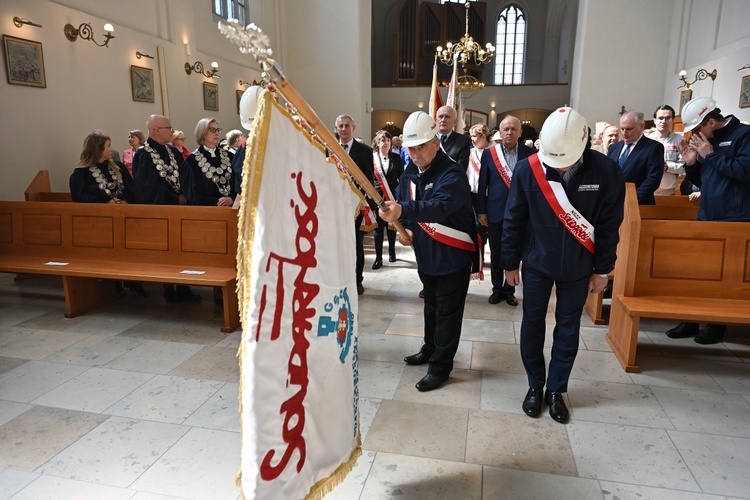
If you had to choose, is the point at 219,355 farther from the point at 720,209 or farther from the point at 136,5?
the point at 136,5

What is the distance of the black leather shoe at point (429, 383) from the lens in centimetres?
292

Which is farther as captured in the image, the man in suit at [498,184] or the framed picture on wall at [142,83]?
the framed picture on wall at [142,83]

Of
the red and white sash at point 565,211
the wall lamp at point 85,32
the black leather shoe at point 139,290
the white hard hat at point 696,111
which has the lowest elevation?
the black leather shoe at point 139,290

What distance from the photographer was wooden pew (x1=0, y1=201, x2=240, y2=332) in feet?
13.3

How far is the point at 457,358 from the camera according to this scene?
134 inches

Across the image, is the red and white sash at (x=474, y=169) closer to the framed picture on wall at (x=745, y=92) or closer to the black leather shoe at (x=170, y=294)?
the black leather shoe at (x=170, y=294)

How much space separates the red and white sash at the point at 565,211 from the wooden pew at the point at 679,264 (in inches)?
42.8

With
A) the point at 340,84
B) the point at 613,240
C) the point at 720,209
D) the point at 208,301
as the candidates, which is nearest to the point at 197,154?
the point at 208,301

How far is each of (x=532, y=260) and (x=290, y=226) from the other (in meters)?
1.60

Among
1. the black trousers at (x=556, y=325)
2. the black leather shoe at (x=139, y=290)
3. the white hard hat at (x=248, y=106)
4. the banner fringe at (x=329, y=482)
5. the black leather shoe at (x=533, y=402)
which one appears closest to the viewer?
the banner fringe at (x=329, y=482)

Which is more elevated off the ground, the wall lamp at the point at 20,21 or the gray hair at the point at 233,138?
the wall lamp at the point at 20,21

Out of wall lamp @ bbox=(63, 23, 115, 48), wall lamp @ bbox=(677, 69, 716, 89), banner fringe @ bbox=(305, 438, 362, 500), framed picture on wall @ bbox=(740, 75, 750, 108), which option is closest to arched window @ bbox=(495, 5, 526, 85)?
wall lamp @ bbox=(677, 69, 716, 89)

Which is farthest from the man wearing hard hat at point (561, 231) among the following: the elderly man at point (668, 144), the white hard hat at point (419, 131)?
the elderly man at point (668, 144)

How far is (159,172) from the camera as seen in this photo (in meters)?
4.70
